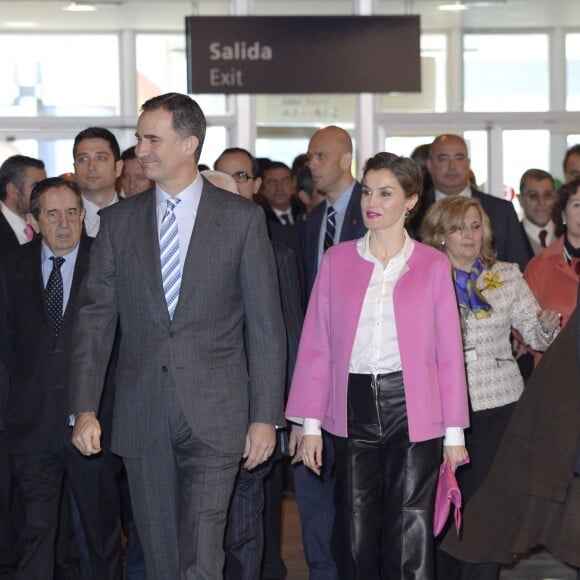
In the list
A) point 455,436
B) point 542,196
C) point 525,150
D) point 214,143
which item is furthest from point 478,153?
point 455,436

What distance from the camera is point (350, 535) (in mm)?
4969

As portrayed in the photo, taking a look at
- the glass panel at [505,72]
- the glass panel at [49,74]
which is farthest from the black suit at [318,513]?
the glass panel at [505,72]

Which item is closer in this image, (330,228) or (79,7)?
(330,228)

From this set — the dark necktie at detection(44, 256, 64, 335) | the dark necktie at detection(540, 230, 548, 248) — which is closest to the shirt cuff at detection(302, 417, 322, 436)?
the dark necktie at detection(44, 256, 64, 335)

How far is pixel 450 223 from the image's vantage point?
588 cm

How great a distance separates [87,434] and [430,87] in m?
9.21

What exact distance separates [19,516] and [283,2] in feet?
24.1

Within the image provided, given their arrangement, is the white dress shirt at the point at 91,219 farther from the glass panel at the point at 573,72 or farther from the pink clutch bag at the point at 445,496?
the glass panel at the point at 573,72

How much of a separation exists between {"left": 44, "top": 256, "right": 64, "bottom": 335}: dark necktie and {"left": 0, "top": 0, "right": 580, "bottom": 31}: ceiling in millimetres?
7340

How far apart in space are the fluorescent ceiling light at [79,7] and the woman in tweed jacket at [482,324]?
7.80 meters

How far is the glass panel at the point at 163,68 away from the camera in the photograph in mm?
12914

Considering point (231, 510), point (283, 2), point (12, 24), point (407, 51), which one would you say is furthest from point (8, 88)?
point (231, 510)

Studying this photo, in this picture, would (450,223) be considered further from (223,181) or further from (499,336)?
(223,181)

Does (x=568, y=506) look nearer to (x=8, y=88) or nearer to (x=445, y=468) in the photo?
(x=445, y=468)
